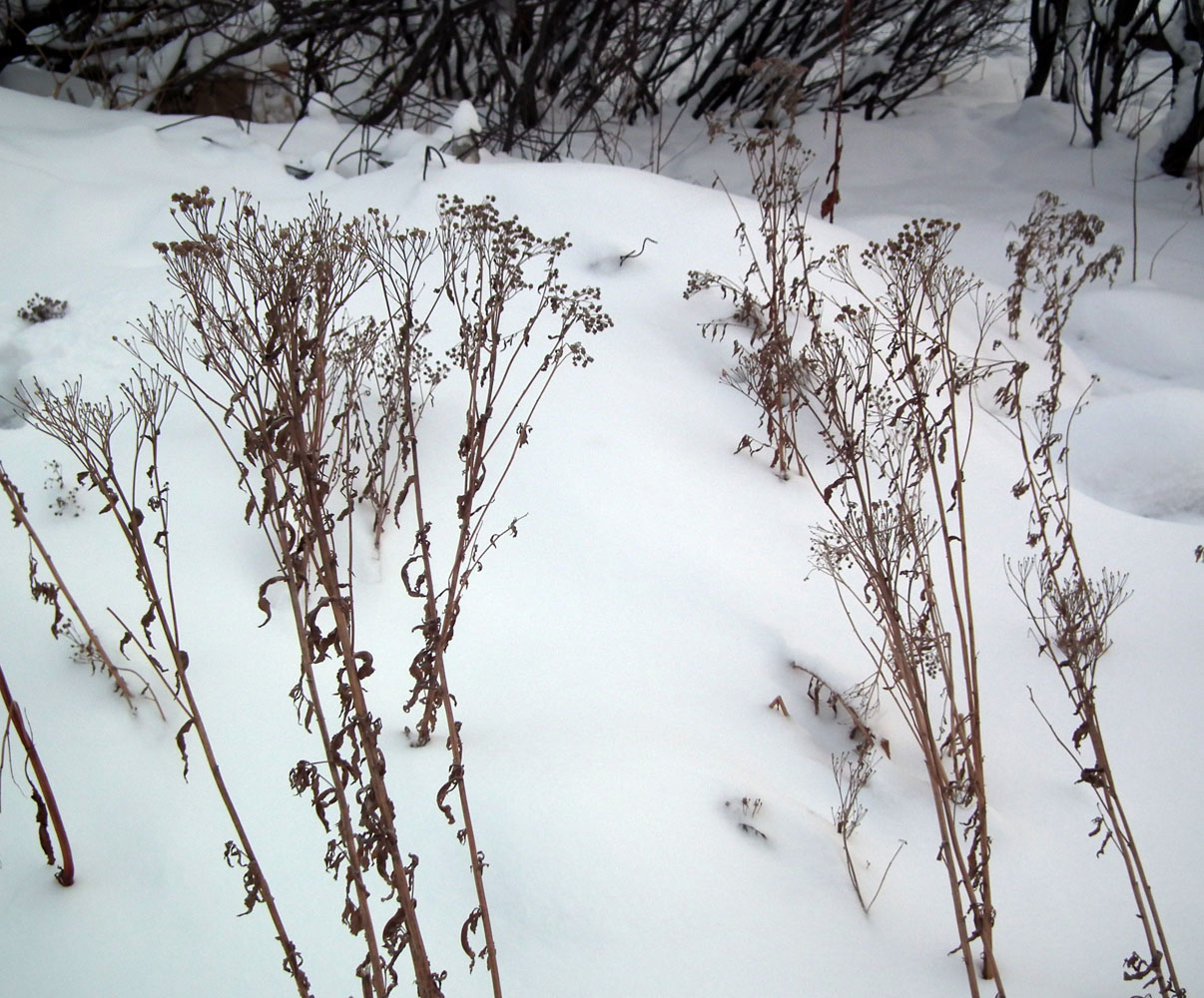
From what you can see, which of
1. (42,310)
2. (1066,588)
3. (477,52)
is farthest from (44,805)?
(477,52)

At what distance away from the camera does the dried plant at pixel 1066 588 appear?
149 centimetres

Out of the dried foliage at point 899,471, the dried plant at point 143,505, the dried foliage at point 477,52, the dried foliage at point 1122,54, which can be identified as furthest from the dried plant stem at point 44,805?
the dried foliage at point 1122,54

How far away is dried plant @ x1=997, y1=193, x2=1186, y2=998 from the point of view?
4.90 feet

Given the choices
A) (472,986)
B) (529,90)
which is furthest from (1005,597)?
(529,90)

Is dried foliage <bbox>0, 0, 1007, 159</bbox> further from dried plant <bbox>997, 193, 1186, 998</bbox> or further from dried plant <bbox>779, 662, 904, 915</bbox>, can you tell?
dried plant <bbox>779, 662, 904, 915</bbox>

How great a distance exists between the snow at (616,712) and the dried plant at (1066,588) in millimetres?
78

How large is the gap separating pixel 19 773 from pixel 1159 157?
6.88m

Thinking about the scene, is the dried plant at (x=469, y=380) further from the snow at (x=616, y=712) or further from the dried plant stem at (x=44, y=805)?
the dried plant stem at (x=44, y=805)

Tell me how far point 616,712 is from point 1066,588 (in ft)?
3.54

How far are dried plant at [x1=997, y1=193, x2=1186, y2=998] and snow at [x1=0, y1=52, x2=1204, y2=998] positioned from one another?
0.08 metres

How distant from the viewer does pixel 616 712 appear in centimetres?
209

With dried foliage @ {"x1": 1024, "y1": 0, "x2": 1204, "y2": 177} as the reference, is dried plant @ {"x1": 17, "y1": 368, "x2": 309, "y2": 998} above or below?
below

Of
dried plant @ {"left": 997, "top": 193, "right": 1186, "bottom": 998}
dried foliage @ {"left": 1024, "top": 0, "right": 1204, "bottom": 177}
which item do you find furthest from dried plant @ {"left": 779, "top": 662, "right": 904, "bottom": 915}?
dried foliage @ {"left": 1024, "top": 0, "right": 1204, "bottom": 177}

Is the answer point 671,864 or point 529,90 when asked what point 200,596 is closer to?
point 671,864
